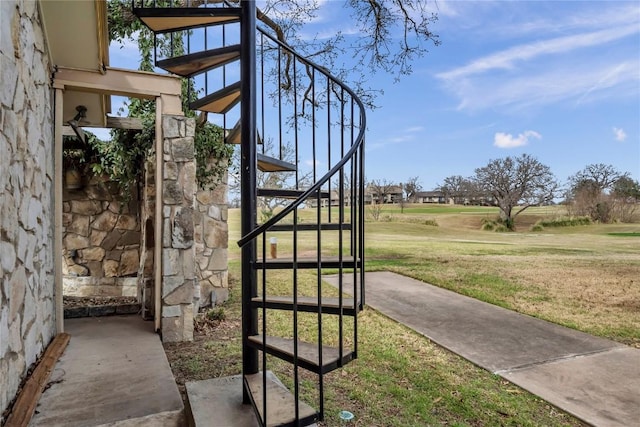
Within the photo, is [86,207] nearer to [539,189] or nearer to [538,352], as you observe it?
[538,352]

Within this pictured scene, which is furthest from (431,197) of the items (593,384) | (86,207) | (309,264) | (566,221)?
(309,264)

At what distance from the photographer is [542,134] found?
11242mm

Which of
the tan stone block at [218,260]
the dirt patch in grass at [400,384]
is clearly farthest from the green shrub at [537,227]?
the tan stone block at [218,260]

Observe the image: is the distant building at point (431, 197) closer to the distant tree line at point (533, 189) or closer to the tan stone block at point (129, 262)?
the distant tree line at point (533, 189)

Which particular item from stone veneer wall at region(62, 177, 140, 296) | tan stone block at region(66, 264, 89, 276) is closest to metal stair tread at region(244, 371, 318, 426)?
stone veneer wall at region(62, 177, 140, 296)

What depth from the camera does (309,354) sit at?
1.46 meters

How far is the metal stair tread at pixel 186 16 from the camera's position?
6.82 feet

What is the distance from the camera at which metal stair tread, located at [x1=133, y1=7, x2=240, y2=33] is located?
2080 millimetres

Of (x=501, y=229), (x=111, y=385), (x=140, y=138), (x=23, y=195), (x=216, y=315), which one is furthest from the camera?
(x=501, y=229)

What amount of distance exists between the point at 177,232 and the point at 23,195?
128cm

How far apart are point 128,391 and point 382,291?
136 inches

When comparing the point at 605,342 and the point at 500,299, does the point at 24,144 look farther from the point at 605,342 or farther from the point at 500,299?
the point at 500,299

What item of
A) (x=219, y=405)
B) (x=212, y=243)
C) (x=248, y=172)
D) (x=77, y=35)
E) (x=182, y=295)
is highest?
(x=77, y=35)

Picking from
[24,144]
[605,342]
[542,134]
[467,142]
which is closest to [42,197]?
[24,144]
